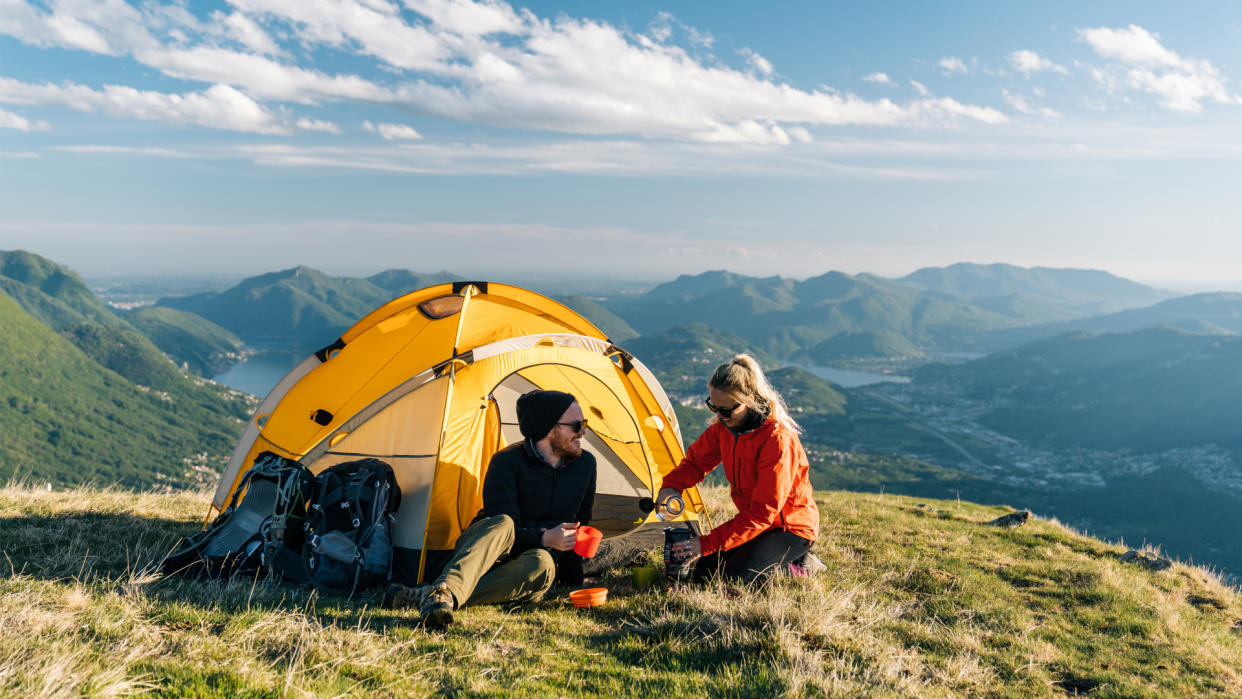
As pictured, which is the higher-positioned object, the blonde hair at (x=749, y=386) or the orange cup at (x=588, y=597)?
the blonde hair at (x=749, y=386)

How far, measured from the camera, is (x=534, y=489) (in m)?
7.14

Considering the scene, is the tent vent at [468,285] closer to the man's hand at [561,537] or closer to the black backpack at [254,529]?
the black backpack at [254,529]

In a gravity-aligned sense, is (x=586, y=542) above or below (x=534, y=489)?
below

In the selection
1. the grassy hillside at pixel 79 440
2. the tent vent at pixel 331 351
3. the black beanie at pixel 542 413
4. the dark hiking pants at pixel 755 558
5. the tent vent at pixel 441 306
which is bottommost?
the grassy hillside at pixel 79 440

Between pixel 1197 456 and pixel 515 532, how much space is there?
252 m

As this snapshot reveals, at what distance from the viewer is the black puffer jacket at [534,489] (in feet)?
22.5

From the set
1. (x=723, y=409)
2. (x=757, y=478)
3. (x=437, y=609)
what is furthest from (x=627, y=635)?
(x=723, y=409)

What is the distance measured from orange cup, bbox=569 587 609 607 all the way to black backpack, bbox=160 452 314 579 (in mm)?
3091

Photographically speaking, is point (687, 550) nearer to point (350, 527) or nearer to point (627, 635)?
point (627, 635)

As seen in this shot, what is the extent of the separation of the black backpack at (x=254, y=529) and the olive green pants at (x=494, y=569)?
2.08 m

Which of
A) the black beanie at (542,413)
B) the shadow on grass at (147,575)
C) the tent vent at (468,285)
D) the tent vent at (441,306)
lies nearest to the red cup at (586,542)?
the black beanie at (542,413)

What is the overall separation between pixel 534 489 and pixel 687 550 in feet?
5.85

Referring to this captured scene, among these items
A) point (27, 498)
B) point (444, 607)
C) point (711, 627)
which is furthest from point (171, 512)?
point (711, 627)

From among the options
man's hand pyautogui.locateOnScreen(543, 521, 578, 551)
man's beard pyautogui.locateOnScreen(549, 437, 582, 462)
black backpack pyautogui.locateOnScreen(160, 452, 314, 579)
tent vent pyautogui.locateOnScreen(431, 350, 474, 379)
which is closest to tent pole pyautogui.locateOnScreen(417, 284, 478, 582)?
tent vent pyautogui.locateOnScreen(431, 350, 474, 379)
